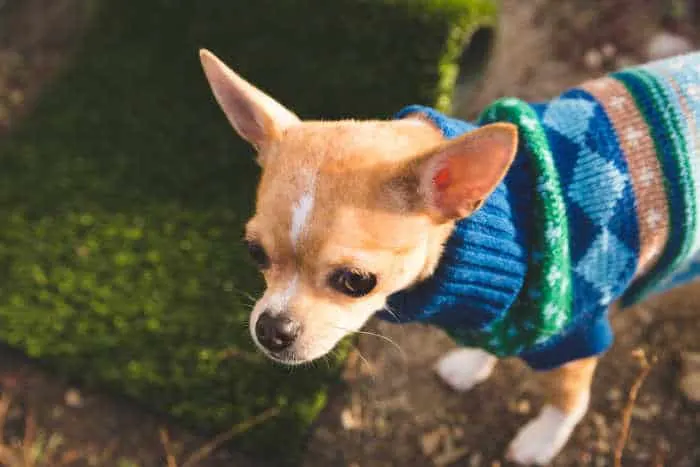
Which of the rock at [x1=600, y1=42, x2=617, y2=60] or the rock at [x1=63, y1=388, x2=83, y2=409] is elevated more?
the rock at [x1=600, y1=42, x2=617, y2=60]

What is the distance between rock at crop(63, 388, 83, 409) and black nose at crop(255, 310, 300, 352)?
1.43 meters

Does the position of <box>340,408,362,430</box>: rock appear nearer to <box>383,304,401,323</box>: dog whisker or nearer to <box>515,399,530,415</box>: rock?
<box>515,399,530,415</box>: rock

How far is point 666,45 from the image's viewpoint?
3.31 metres

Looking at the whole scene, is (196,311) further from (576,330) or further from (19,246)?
(576,330)

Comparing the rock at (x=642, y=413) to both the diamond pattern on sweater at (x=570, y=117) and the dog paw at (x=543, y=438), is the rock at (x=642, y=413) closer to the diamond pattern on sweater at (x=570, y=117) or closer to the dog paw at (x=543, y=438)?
the dog paw at (x=543, y=438)

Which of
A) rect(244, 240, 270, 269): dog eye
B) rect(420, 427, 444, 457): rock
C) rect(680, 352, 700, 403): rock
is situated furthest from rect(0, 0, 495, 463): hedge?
rect(680, 352, 700, 403): rock

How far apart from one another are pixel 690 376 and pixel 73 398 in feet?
8.02

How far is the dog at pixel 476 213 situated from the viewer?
1.48m

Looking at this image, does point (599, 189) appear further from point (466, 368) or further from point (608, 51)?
point (608, 51)

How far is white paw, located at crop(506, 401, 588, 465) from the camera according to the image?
224 cm

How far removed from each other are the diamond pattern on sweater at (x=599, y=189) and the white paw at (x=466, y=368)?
3.22ft

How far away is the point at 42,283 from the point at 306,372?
4.13 feet

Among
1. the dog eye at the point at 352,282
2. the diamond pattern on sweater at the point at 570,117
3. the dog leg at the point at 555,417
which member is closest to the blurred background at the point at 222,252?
the dog leg at the point at 555,417

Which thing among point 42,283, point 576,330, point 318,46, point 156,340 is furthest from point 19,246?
point 576,330
